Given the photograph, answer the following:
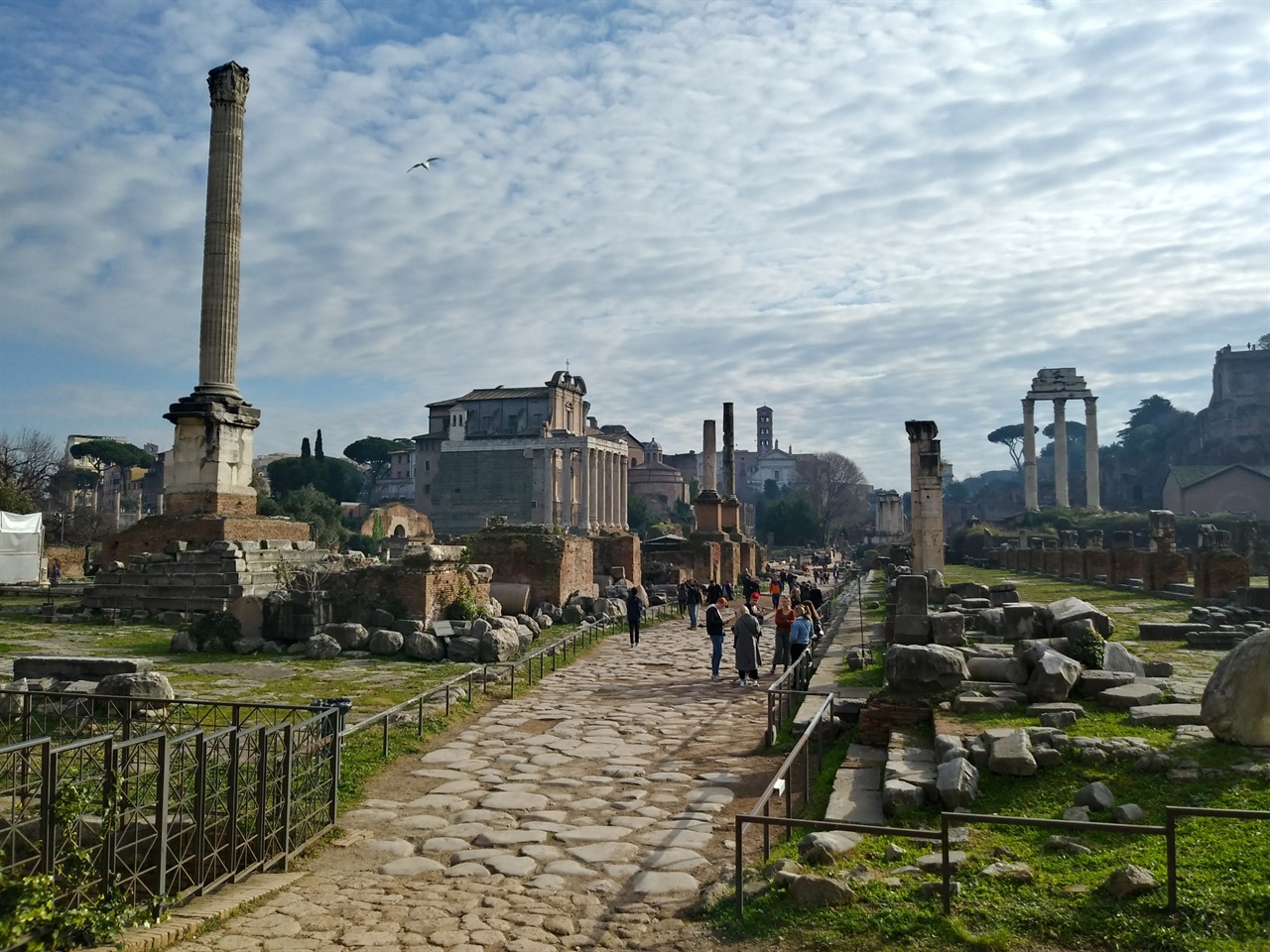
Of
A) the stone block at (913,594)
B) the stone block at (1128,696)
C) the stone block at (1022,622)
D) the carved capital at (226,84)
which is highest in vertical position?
the carved capital at (226,84)

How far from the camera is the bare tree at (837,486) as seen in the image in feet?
346

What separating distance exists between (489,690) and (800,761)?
531cm

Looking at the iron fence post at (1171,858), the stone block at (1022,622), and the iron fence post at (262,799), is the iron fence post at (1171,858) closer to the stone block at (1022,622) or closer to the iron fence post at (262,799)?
the iron fence post at (262,799)

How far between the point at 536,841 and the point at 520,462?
263 ft

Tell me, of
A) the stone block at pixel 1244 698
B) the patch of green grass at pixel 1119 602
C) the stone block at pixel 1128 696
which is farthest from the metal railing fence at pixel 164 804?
the patch of green grass at pixel 1119 602

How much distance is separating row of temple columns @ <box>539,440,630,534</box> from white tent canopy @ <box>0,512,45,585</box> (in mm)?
47432

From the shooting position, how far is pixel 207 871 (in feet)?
19.4

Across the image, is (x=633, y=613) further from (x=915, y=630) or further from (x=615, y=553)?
(x=615, y=553)

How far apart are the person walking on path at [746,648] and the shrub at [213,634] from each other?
7547 millimetres

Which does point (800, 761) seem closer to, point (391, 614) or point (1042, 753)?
point (1042, 753)

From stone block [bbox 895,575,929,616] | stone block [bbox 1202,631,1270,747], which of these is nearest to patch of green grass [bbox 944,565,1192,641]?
stone block [bbox 895,575,929,616]

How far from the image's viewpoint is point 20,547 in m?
29.5

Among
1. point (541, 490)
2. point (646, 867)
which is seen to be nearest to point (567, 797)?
point (646, 867)

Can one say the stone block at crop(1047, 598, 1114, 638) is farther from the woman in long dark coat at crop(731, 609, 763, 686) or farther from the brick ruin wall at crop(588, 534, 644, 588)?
the brick ruin wall at crop(588, 534, 644, 588)
